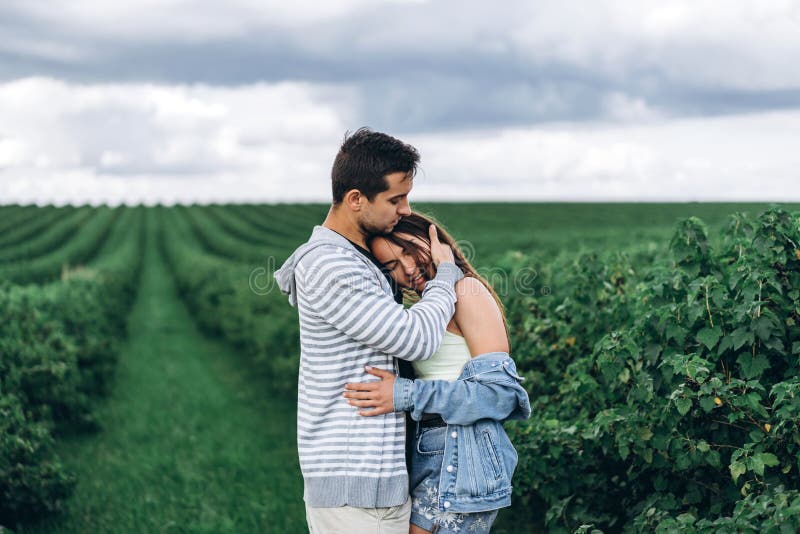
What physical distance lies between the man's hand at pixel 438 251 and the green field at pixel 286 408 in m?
0.79

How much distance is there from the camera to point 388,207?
2852 mm

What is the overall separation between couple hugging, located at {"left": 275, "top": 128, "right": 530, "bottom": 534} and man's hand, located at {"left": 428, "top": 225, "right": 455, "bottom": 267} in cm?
1

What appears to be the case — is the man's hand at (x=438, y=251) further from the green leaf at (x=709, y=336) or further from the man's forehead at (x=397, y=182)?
the green leaf at (x=709, y=336)

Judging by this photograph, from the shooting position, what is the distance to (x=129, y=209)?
110000mm

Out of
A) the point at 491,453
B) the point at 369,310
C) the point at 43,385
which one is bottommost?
the point at 43,385

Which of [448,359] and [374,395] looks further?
[448,359]

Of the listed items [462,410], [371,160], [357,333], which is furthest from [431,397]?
[371,160]

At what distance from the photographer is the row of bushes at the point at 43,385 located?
6434 millimetres

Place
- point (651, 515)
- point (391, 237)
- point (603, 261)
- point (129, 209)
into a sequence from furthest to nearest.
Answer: point (129, 209), point (603, 261), point (651, 515), point (391, 237)

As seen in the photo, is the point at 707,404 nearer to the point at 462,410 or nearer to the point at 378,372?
the point at 462,410

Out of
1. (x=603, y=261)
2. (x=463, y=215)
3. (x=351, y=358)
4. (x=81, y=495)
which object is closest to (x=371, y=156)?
(x=351, y=358)

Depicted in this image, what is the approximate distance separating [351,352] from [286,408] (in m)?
9.24

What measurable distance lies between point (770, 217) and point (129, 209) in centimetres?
11290

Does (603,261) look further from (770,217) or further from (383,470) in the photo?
(383,470)
